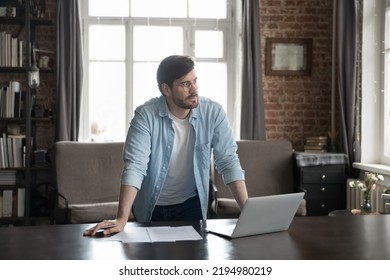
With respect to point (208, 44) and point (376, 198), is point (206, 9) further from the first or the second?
point (376, 198)

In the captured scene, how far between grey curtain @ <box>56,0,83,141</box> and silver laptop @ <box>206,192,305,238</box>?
11.6 ft

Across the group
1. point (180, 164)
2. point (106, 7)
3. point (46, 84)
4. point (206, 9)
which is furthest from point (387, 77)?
point (46, 84)

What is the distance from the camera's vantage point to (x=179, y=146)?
2783mm

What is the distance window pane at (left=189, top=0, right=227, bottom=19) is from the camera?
5.90 metres

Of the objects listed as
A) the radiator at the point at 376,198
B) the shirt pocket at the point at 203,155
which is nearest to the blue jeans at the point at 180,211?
the shirt pocket at the point at 203,155

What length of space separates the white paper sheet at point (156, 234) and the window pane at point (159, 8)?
3980mm

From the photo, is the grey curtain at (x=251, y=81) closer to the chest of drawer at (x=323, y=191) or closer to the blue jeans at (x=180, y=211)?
the chest of drawer at (x=323, y=191)

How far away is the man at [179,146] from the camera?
267 cm

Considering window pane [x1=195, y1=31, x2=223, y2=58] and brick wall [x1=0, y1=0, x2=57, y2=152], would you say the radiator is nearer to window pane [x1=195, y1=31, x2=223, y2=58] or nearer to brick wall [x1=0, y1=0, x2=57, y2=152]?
window pane [x1=195, y1=31, x2=223, y2=58]

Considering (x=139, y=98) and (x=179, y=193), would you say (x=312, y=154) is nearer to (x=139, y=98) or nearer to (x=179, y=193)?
(x=139, y=98)

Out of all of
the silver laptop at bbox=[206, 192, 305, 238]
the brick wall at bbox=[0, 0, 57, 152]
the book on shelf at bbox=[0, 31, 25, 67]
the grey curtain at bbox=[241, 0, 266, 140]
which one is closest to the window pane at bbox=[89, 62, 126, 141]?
the brick wall at bbox=[0, 0, 57, 152]

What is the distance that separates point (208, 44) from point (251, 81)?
0.67 meters

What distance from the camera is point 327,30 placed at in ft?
19.7

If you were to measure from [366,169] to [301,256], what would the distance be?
3.46 meters
